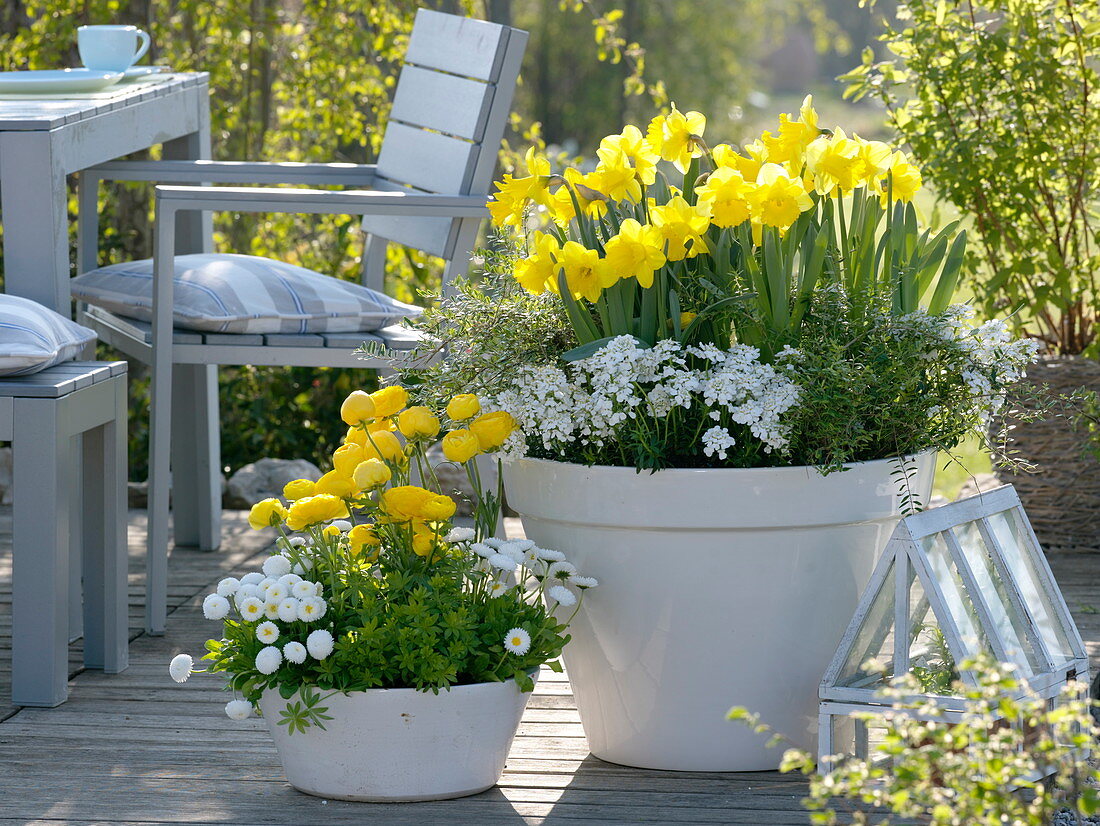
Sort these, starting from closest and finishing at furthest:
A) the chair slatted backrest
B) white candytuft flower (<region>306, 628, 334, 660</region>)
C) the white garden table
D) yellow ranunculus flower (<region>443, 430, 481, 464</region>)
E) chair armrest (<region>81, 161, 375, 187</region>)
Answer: white candytuft flower (<region>306, 628, 334, 660</region>), yellow ranunculus flower (<region>443, 430, 481, 464</region>), the white garden table, the chair slatted backrest, chair armrest (<region>81, 161, 375, 187</region>)

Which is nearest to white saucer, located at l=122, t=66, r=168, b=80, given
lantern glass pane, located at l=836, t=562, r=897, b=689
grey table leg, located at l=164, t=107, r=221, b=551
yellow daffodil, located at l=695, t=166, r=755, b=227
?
grey table leg, located at l=164, t=107, r=221, b=551

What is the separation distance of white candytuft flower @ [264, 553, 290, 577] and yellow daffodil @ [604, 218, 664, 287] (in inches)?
19.4

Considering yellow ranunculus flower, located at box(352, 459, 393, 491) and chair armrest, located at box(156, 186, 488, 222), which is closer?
yellow ranunculus flower, located at box(352, 459, 393, 491)

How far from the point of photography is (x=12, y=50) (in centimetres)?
363

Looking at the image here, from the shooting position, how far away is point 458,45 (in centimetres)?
262

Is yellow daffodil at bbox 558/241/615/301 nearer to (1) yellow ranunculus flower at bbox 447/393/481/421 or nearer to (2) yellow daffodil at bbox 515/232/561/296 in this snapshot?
(2) yellow daffodil at bbox 515/232/561/296

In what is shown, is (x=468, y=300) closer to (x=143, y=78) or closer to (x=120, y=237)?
(x=143, y=78)

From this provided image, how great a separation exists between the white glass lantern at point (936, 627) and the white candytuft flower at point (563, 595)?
0.28m

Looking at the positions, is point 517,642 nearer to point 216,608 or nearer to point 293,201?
point 216,608

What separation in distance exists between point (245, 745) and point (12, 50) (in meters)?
2.51

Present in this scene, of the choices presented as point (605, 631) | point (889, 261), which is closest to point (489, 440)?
point (605, 631)

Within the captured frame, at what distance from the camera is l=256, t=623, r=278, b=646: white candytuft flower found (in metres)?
1.47

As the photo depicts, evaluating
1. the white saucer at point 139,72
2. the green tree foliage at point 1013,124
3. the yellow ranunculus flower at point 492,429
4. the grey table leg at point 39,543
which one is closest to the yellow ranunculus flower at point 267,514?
the yellow ranunculus flower at point 492,429

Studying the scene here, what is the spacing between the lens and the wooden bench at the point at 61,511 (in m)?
1.79
